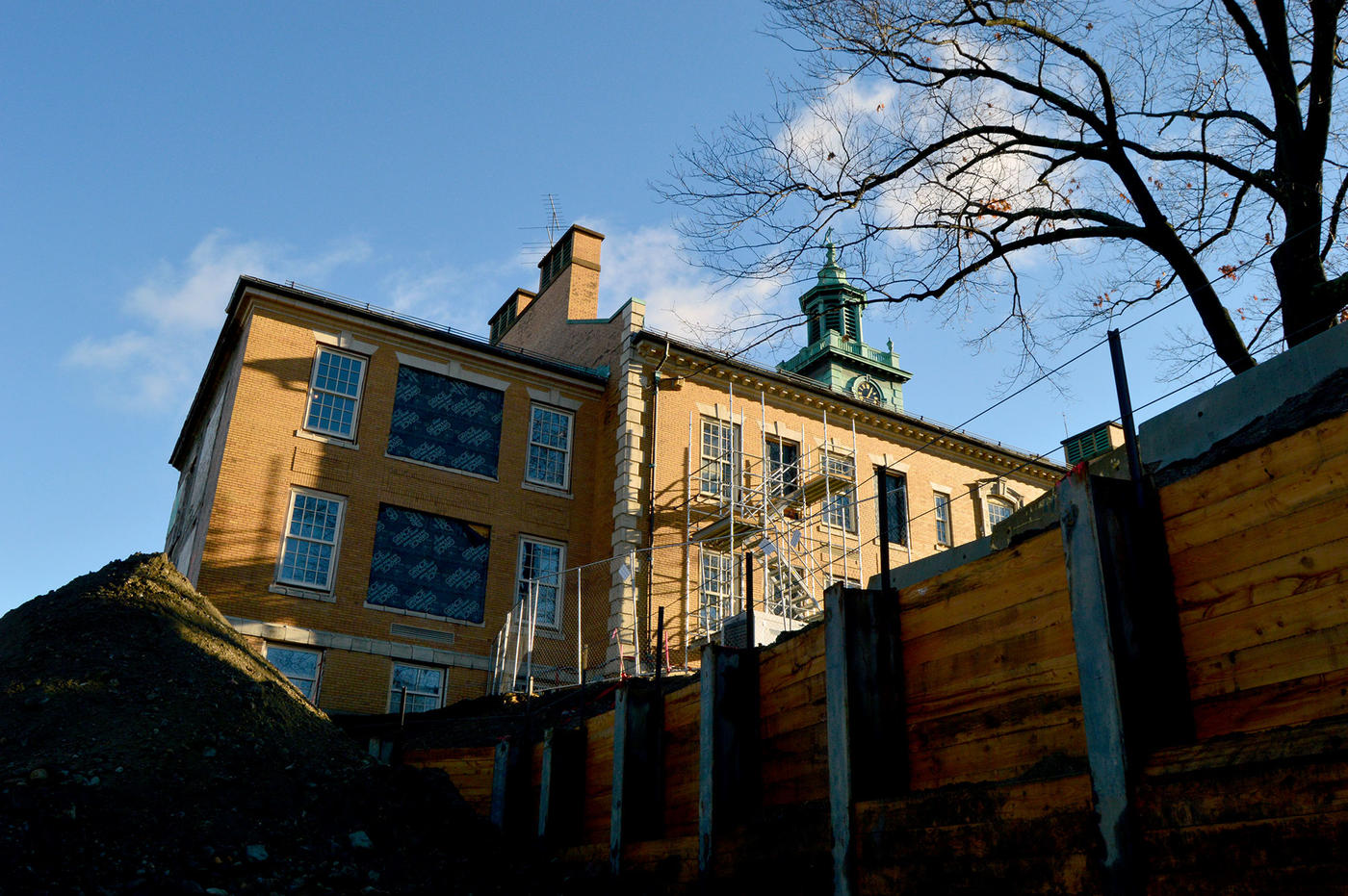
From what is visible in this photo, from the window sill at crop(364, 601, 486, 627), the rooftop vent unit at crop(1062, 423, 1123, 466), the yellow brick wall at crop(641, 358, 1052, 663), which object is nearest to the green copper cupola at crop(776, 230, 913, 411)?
the rooftop vent unit at crop(1062, 423, 1123, 466)

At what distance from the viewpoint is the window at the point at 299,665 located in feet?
69.2

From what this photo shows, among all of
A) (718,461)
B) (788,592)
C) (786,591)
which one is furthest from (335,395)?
(788,592)

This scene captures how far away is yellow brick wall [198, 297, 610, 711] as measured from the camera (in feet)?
70.6

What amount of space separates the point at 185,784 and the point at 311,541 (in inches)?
512

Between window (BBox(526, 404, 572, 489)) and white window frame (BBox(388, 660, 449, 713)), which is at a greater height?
window (BBox(526, 404, 572, 489))

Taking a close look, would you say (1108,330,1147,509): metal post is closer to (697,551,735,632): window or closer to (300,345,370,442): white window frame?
(697,551,735,632): window

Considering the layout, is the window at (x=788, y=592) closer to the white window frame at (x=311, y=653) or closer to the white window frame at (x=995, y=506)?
the white window frame at (x=995, y=506)

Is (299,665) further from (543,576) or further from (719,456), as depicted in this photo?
(719,456)

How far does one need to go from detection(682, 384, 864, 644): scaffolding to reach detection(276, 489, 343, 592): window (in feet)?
26.3

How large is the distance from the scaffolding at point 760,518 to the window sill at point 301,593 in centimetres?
784

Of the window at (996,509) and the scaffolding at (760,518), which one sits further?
the window at (996,509)

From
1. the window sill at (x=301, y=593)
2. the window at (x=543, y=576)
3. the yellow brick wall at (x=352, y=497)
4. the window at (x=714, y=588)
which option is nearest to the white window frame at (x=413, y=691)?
the yellow brick wall at (x=352, y=497)

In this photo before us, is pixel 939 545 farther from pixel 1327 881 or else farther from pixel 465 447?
pixel 1327 881

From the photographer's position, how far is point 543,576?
2455 cm
